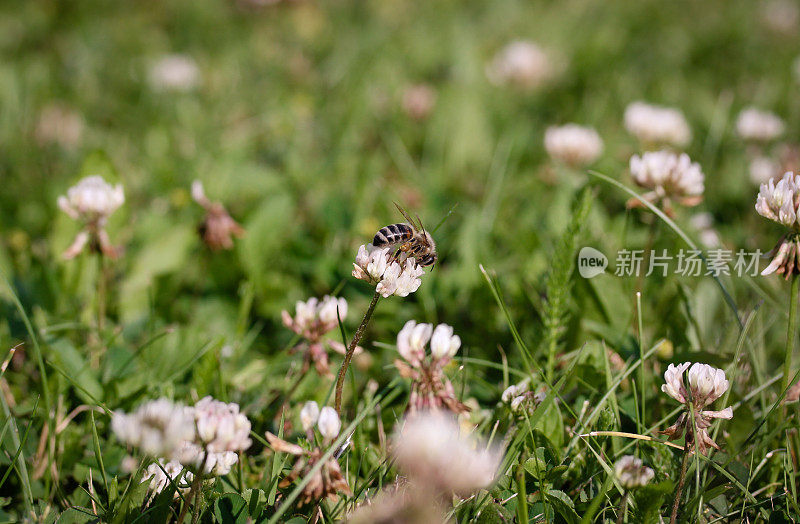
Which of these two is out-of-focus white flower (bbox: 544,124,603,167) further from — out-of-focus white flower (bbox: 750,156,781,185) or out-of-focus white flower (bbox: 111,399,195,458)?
out-of-focus white flower (bbox: 111,399,195,458)

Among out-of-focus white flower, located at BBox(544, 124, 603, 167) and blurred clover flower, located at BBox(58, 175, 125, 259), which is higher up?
blurred clover flower, located at BBox(58, 175, 125, 259)

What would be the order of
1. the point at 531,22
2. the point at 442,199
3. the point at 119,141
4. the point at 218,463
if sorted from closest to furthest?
the point at 218,463 → the point at 442,199 → the point at 119,141 → the point at 531,22

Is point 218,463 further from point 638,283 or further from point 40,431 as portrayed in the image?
point 638,283

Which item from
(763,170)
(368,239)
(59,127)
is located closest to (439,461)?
(368,239)

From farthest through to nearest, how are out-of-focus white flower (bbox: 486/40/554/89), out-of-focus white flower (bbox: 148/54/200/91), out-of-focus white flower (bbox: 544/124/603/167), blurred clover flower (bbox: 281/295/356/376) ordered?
out-of-focus white flower (bbox: 486/40/554/89) < out-of-focus white flower (bbox: 148/54/200/91) < out-of-focus white flower (bbox: 544/124/603/167) < blurred clover flower (bbox: 281/295/356/376)

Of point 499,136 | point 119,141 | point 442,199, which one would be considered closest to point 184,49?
point 119,141

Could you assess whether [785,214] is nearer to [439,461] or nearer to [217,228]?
[439,461]

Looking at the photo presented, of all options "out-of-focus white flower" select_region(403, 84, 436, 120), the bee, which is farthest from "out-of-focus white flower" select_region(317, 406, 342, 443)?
"out-of-focus white flower" select_region(403, 84, 436, 120)
